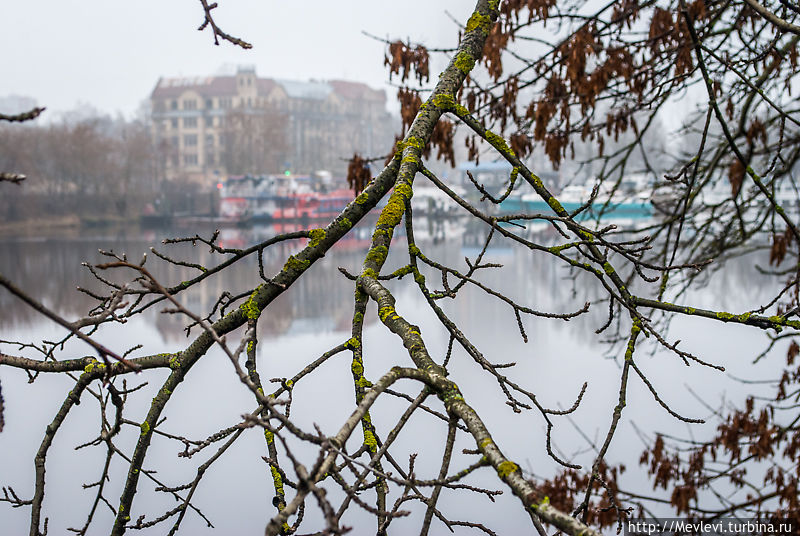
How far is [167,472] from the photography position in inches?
366

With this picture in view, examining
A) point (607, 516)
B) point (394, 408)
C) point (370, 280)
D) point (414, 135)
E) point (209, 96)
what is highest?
point (209, 96)

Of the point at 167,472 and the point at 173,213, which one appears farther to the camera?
the point at 173,213

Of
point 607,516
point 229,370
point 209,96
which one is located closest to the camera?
point 607,516

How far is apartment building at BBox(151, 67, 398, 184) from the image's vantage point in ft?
126

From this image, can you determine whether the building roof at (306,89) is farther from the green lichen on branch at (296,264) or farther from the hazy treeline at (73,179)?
the green lichen on branch at (296,264)

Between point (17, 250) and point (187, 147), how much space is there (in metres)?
21.6

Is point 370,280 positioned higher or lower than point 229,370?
higher

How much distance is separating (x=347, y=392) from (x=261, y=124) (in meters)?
32.0

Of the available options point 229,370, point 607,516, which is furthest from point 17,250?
point 607,516

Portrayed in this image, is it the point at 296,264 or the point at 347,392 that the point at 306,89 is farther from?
the point at 296,264

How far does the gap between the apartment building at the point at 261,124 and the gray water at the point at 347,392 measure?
66.6 ft

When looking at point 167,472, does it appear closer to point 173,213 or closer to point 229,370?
point 229,370

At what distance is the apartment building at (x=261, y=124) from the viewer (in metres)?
38.4

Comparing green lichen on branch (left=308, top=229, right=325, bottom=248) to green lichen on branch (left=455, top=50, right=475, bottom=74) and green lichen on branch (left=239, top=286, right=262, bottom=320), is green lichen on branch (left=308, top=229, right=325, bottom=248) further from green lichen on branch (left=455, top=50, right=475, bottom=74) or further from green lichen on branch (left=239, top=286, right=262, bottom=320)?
green lichen on branch (left=455, top=50, right=475, bottom=74)
